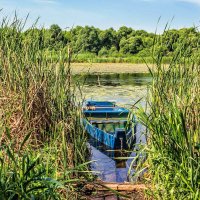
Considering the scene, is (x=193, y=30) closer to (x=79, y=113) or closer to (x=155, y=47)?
(x=155, y=47)

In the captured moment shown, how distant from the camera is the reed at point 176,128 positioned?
11.3 feet

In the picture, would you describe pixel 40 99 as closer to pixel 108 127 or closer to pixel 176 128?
pixel 176 128

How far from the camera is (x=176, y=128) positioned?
3600mm

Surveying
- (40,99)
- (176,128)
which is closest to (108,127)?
(40,99)

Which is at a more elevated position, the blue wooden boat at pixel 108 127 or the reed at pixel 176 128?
the reed at pixel 176 128

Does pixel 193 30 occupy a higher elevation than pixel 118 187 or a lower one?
higher

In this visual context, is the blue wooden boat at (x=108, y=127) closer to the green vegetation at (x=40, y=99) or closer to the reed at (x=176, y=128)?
the green vegetation at (x=40, y=99)

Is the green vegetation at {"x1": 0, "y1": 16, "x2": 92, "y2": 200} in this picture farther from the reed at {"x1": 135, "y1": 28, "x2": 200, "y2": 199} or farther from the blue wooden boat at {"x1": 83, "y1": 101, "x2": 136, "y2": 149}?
the blue wooden boat at {"x1": 83, "y1": 101, "x2": 136, "y2": 149}

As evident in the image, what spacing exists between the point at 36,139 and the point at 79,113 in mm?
687

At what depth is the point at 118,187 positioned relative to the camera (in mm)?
4859

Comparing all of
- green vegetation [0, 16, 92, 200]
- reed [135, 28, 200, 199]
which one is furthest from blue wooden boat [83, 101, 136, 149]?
reed [135, 28, 200, 199]

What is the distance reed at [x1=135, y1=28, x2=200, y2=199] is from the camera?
11.3 ft

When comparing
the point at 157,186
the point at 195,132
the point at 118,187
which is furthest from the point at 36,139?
the point at 195,132

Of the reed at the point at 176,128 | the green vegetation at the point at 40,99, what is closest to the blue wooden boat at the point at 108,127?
the green vegetation at the point at 40,99
